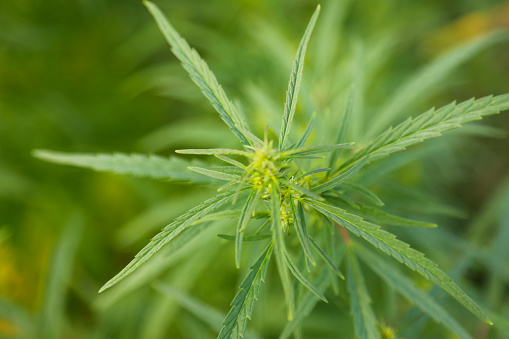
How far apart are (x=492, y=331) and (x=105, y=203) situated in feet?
6.43

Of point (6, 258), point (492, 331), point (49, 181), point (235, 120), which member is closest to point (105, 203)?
point (49, 181)

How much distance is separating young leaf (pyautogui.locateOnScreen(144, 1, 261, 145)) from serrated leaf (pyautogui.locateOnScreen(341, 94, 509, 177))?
0.27 m

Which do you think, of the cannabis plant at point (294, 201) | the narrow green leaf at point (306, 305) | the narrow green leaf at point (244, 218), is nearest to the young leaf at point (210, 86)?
the cannabis plant at point (294, 201)

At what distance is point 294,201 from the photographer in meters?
0.80

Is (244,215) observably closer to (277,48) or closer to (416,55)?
(277,48)

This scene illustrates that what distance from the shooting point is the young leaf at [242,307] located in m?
0.75

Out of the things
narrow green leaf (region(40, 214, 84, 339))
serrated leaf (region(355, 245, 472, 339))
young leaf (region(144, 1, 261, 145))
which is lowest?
narrow green leaf (region(40, 214, 84, 339))

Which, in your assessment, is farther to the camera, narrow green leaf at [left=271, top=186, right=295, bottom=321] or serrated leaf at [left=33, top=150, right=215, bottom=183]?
serrated leaf at [left=33, top=150, right=215, bottom=183]

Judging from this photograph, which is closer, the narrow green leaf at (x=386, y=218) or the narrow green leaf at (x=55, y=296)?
the narrow green leaf at (x=386, y=218)

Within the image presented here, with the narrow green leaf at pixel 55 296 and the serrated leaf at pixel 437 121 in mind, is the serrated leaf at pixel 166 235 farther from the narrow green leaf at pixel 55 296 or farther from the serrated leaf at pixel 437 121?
the narrow green leaf at pixel 55 296

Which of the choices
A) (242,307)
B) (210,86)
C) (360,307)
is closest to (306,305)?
(360,307)

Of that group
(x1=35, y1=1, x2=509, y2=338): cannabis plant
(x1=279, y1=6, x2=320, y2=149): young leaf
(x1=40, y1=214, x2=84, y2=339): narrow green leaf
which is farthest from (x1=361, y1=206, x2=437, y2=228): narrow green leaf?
(x1=40, y1=214, x2=84, y2=339): narrow green leaf

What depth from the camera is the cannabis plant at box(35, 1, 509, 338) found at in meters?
0.74

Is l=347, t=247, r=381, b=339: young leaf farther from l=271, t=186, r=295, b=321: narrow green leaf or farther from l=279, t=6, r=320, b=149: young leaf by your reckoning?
l=279, t=6, r=320, b=149: young leaf
